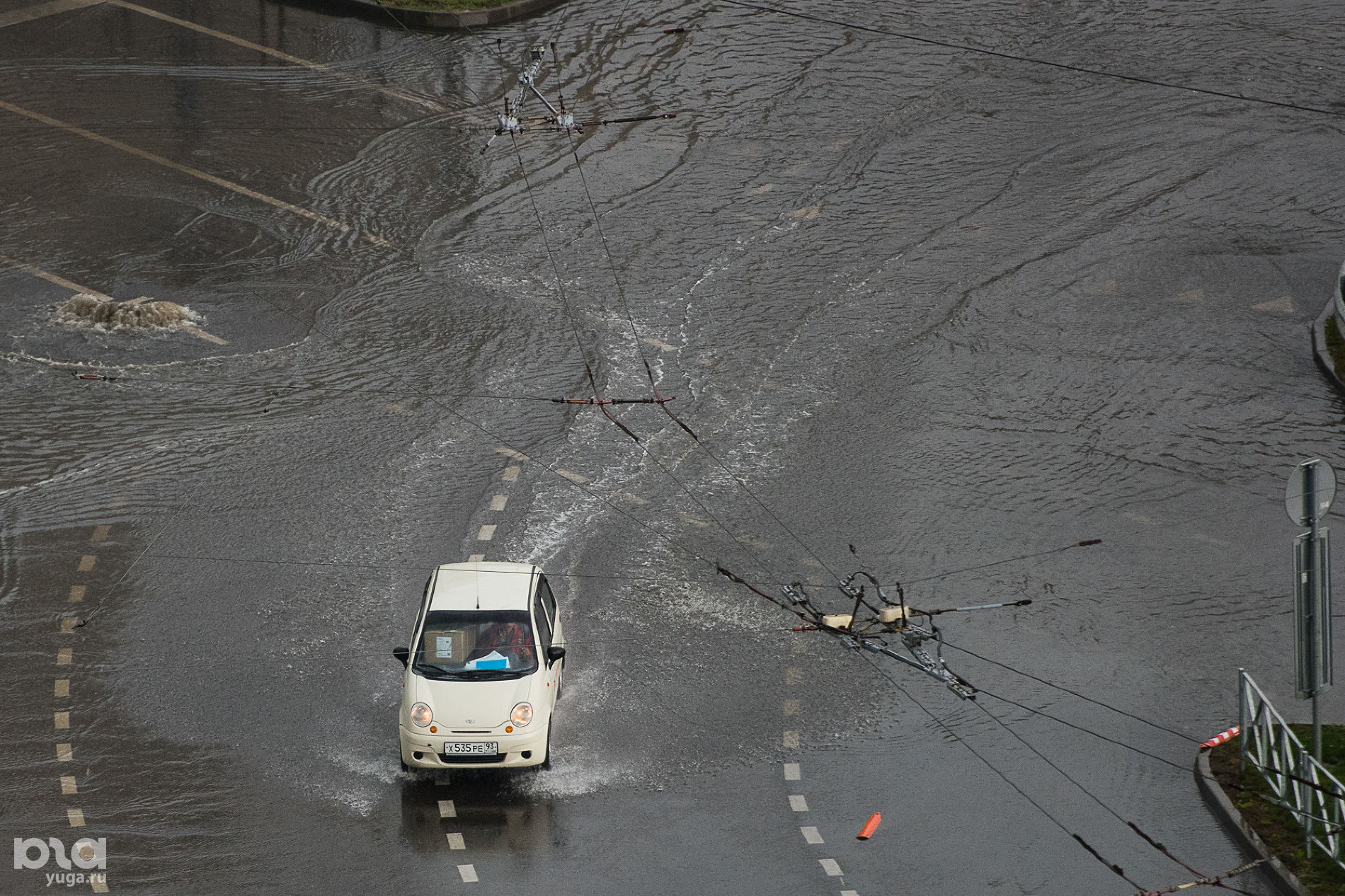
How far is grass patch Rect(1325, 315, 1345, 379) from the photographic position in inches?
762

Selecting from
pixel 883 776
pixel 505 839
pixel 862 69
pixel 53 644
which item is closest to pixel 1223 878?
pixel 883 776

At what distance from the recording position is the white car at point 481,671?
39.6 ft

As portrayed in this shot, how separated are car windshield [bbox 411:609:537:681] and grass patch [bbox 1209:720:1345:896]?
20.6 ft

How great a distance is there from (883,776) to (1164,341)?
10.1m

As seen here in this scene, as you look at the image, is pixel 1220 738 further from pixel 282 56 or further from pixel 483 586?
pixel 282 56

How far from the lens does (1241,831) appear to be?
11.9 meters

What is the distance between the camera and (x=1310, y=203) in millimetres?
23766

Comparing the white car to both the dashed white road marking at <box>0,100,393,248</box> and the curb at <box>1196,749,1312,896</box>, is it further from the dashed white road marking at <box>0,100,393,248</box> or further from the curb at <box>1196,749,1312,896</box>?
the dashed white road marking at <box>0,100,393,248</box>

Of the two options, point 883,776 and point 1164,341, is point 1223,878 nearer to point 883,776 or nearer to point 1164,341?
point 883,776

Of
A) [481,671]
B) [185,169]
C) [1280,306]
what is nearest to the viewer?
[481,671]

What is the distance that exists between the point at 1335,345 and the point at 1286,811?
9.99 metres

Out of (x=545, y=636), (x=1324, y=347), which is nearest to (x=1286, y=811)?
(x=545, y=636)

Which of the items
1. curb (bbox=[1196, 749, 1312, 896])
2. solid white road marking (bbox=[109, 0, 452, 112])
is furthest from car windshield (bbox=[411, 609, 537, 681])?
solid white road marking (bbox=[109, 0, 452, 112])

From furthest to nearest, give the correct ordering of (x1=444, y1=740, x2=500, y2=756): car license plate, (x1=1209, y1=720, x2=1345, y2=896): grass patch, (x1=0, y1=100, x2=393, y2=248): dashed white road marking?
(x1=0, y1=100, x2=393, y2=248): dashed white road marking < (x1=444, y1=740, x2=500, y2=756): car license plate < (x1=1209, y1=720, x2=1345, y2=896): grass patch
